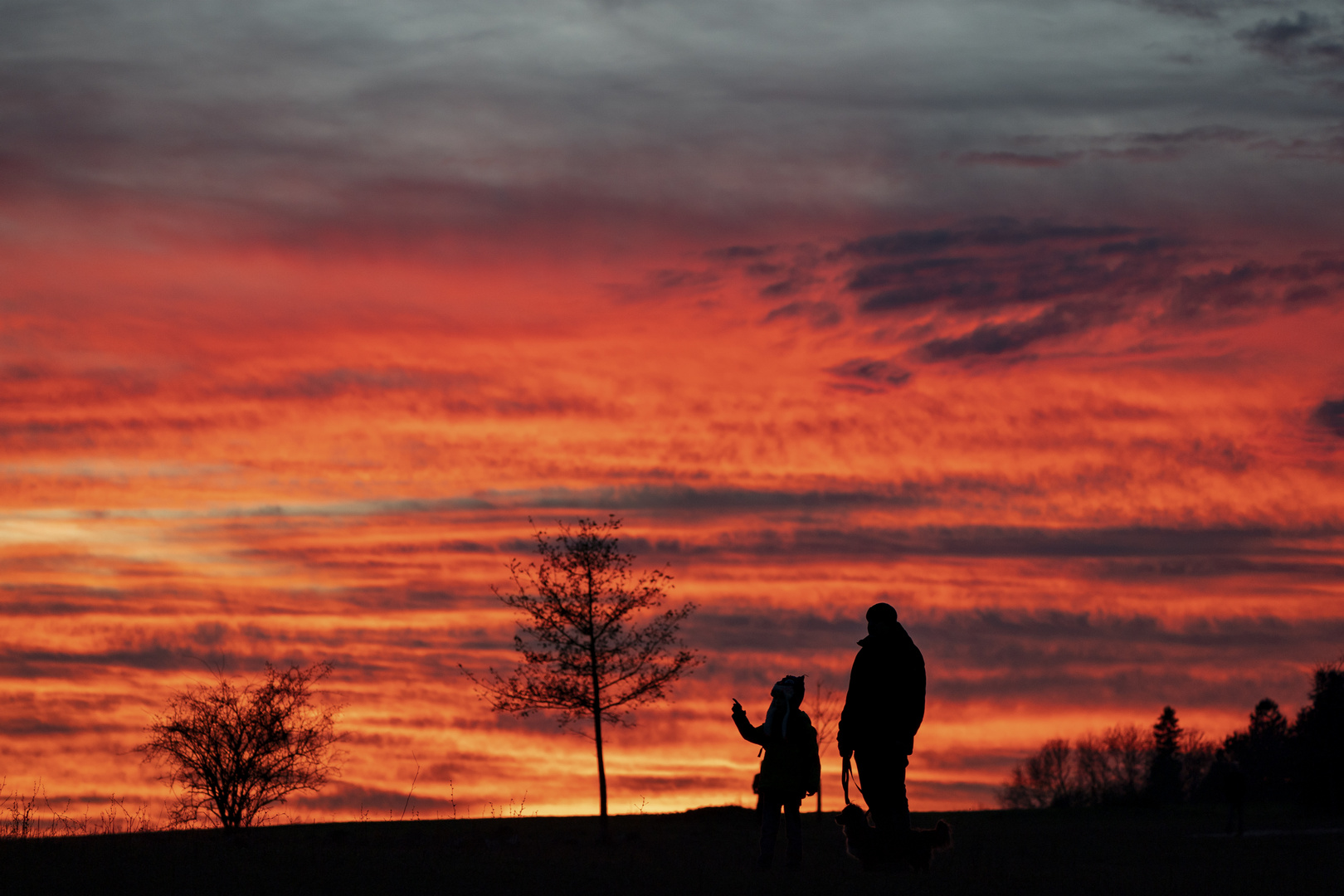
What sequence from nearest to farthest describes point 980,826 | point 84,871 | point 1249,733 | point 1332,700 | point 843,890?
1. point 843,890
2. point 84,871
3. point 980,826
4. point 1332,700
5. point 1249,733

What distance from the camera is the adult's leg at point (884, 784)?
14641 millimetres

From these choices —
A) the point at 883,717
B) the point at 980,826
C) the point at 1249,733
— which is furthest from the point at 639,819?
the point at 1249,733

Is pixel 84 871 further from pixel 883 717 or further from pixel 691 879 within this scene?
pixel 883 717

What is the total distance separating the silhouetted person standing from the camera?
1453 cm

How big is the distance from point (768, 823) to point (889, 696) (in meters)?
2.74

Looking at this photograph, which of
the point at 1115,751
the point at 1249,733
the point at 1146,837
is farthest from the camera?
the point at 1115,751

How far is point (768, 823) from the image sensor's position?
1616 centimetres

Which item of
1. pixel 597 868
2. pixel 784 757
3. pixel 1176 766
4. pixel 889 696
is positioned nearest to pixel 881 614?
pixel 889 696

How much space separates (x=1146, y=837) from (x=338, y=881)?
22.5 m

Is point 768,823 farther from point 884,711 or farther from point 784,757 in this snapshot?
point 884,711

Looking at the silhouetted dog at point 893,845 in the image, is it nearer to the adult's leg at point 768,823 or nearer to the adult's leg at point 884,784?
the adult's leg at point 884,784

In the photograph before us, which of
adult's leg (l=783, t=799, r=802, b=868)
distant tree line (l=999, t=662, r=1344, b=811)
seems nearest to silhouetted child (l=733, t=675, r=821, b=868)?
adult's leg (l=783, t=799, r=802, b=868)

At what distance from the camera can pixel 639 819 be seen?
49.8 m

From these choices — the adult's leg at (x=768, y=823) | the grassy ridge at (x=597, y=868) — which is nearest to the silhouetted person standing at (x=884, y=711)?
the grassy ridge at (x=597, y=868)
